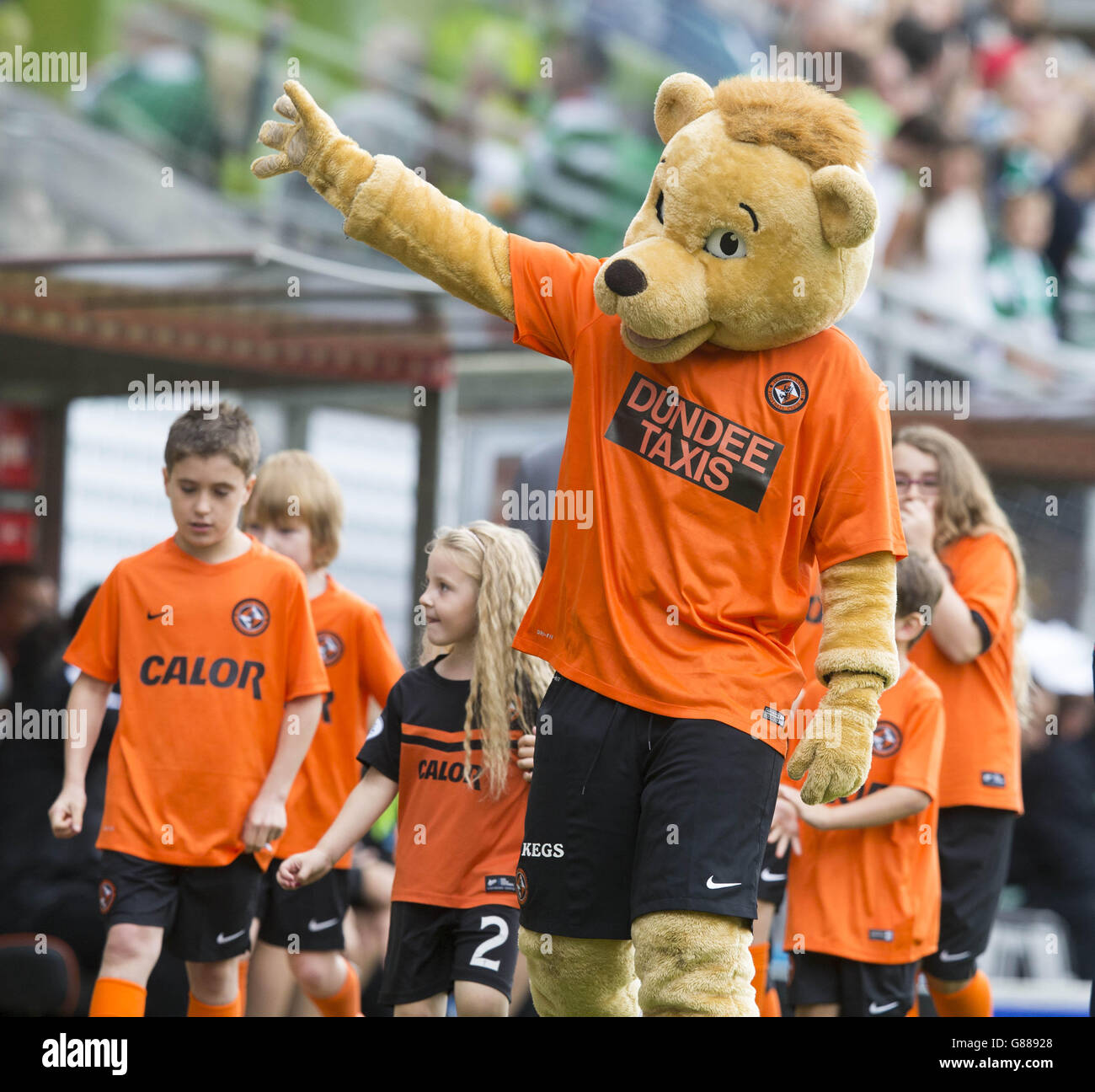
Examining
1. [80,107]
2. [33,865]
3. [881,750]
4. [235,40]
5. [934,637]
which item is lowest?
[33,865]

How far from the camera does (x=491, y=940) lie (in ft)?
12.4

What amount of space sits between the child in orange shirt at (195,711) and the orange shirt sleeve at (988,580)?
1805 millimetres

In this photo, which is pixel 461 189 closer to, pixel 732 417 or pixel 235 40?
pixel 235 40

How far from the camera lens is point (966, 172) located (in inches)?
421

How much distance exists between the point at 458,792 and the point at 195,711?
0.65m

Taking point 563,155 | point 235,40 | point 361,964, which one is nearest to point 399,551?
point 361,964

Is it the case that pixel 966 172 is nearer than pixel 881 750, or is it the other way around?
pixel 881 750

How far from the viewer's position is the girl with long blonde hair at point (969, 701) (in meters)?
4.50

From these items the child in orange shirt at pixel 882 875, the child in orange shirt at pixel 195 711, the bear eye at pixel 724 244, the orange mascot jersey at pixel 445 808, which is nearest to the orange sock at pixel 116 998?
the child in orange shirt at pixel 195 711

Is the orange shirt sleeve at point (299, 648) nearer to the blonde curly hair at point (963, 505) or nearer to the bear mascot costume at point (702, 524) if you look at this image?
the bear mascot costume at point (702, 524)

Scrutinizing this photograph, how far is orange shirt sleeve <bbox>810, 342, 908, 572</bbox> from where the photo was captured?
3.03 meters

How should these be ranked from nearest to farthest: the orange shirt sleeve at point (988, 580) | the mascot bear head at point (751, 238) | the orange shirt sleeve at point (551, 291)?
1. the mascot bear head at point (751, 238)
2. the orange shirt sleeve at point (551, 291)
3. the orange shirt sleeve at point (988, 580)

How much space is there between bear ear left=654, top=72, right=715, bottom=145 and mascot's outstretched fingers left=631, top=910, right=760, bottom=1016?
1502 mm
